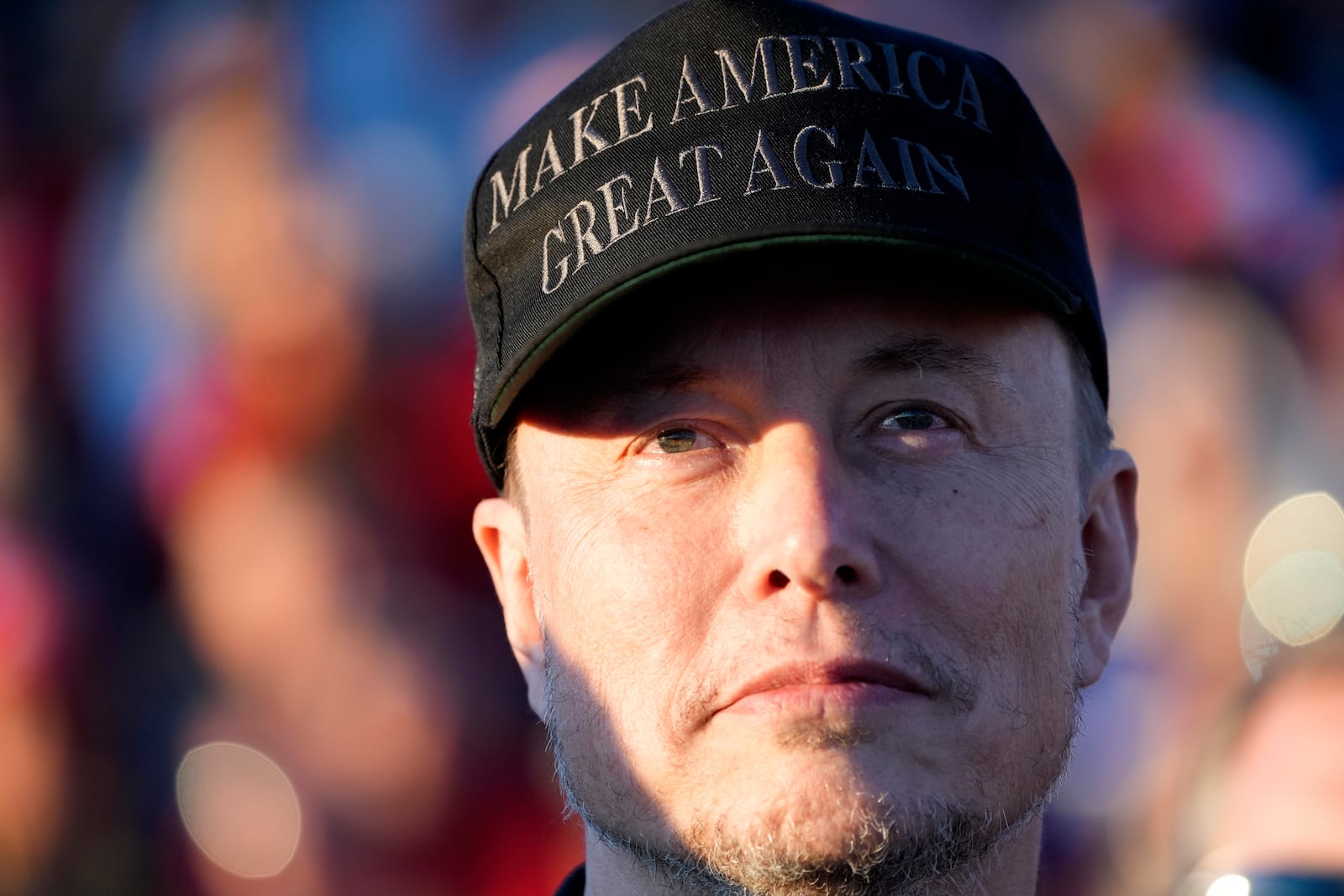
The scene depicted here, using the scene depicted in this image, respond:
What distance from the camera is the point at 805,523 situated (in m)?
1.58

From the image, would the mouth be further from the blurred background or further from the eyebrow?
the blurred background

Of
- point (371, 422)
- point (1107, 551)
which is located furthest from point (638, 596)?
point (371, 422)

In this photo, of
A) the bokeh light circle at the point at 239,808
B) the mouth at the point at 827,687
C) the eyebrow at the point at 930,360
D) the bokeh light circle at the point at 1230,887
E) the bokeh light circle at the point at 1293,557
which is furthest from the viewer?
the bokeh light circle at the point at 239,808

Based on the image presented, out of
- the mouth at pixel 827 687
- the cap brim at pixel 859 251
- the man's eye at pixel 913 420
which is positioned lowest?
the mouth at pixel 827 687

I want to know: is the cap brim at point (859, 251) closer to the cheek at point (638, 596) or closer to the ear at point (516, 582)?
the cheek at point (638, 596)

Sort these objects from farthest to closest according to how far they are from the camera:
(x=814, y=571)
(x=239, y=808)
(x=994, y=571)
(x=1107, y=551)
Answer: (x=239, y=808)
(x=1107, y=551)
(x=994, y=571)
(x=814, y=571)

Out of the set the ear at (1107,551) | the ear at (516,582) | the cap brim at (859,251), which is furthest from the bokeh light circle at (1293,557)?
the ear at (516,582)

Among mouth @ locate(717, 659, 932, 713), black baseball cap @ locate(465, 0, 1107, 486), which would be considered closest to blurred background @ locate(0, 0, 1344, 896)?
black baseball cap @ locate(465, 0, 1107, 486)

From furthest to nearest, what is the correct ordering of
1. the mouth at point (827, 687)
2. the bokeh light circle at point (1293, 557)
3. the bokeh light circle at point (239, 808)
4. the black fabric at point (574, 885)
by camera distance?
1. the bokeh light circle at point (239, 808)
2. the bokeh light circle at point (1293, 557)
3. the black fabric at point (574, 885)
4. the mouth at point (827, 687)

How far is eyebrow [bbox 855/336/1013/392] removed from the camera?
171 centimetres

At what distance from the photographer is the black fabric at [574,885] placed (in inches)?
81.8

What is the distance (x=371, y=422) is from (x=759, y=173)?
90.9 inches

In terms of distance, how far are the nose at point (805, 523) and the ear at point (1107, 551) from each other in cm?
49

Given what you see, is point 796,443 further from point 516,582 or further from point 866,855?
point 516,582
